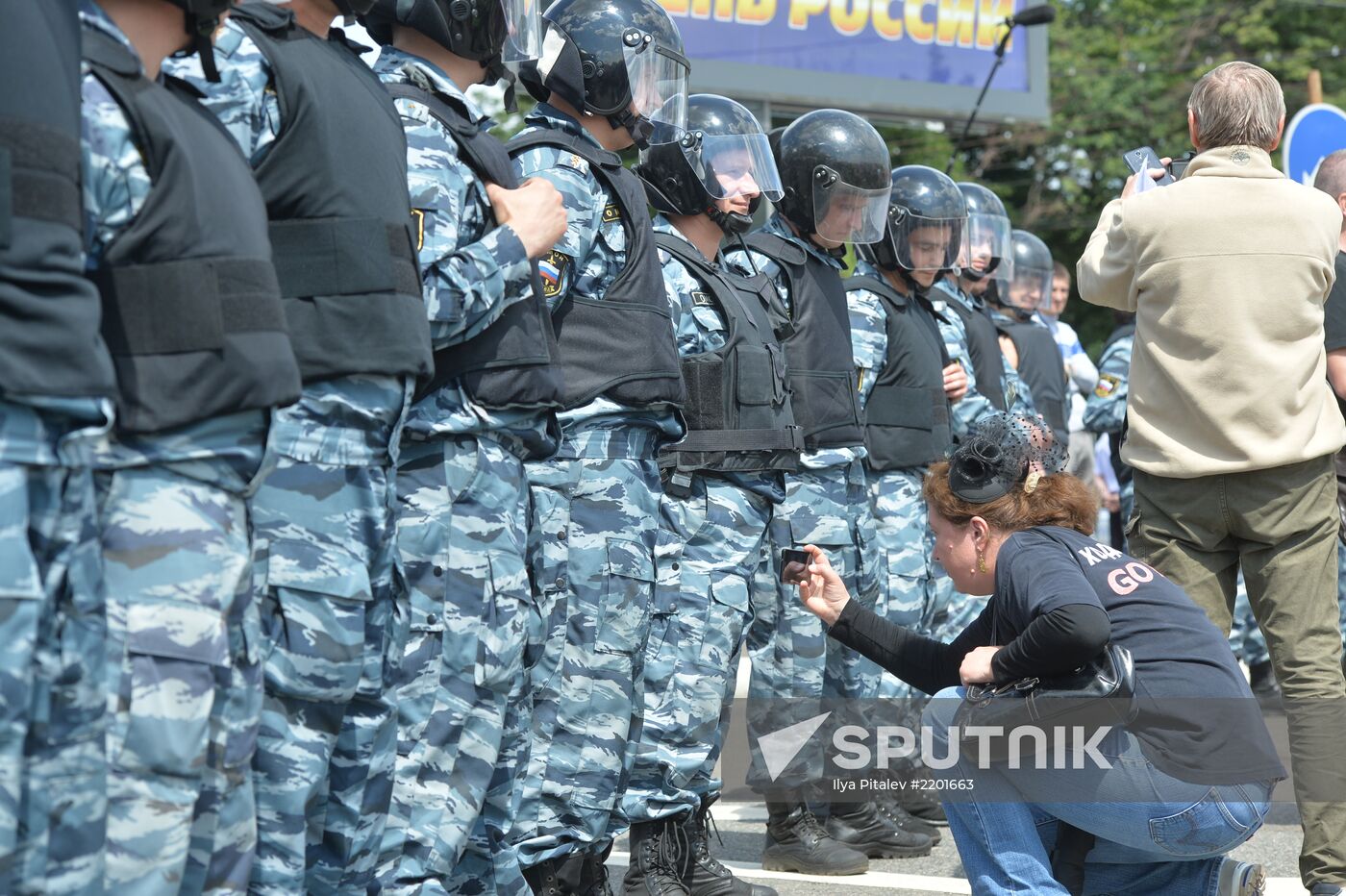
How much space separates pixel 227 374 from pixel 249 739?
20.7 inches

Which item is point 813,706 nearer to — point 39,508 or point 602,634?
point 602,634

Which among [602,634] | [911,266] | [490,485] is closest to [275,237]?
[490,485]

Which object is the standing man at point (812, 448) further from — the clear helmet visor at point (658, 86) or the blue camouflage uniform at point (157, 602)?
the blue camouflage uniform at point (157, 602)

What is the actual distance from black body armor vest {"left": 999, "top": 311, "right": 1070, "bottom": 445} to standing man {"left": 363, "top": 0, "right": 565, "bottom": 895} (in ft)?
17.0

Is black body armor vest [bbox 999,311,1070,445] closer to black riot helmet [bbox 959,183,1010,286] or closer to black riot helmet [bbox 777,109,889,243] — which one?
black riot helmet [bbox 959,183,1010,286]

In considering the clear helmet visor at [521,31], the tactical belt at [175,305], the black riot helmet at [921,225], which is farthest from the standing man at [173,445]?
the black riot helmet at [921,225]

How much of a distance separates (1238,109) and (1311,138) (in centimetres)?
480

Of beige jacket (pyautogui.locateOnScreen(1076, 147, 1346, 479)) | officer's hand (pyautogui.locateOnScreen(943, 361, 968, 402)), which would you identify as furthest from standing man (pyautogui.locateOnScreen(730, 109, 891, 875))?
beige jacket (pyautogui.locateOnScreen(1076, 147, 1346, 479))

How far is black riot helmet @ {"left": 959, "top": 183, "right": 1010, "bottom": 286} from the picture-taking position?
7660 millimetres

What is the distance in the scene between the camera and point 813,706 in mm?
5051

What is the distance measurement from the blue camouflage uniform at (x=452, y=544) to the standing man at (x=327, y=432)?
6.0 inches

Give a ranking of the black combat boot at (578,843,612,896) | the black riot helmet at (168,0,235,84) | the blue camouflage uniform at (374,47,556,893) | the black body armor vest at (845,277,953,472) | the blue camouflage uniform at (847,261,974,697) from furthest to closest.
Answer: the black body armor vest at (845,277,953,472) → the blue camouflage uniform at (847,261,974,697) → the black combat boot at (578,843,612,896) → the blue camouflage uniform at (374,47,556,893) → the black riot helmet at (168,0,235,84)

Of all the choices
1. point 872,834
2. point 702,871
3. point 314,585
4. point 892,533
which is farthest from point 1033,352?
point 314,585

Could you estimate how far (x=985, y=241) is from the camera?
768 centimetres
